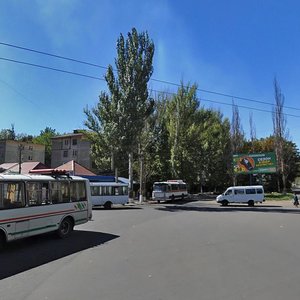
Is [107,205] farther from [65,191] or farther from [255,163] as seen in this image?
[255,163]

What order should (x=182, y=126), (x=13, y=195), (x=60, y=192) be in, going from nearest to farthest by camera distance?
(x=13, y=195) → (x=60, y=192) → (x=182, y=126)

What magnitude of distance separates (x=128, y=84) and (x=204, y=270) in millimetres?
32232

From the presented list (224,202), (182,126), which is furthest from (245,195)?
(182,126)

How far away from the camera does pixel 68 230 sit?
47.7 ft

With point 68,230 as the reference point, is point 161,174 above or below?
above

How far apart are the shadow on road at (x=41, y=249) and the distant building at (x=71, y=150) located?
72727mm

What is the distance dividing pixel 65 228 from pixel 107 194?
20.6m

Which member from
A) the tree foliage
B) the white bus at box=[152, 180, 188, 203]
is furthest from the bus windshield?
the tree foliage

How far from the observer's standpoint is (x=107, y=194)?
3500cm

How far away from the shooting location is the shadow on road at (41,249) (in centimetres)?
944

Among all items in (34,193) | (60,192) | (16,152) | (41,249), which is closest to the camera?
(41,249)

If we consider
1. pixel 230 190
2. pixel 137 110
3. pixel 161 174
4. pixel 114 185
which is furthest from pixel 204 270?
pixel 161 174

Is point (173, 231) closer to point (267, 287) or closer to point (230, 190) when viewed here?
point (267, 287)

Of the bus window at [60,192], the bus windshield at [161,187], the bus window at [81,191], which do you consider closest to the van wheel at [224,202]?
the bus windshield at [161,187]
